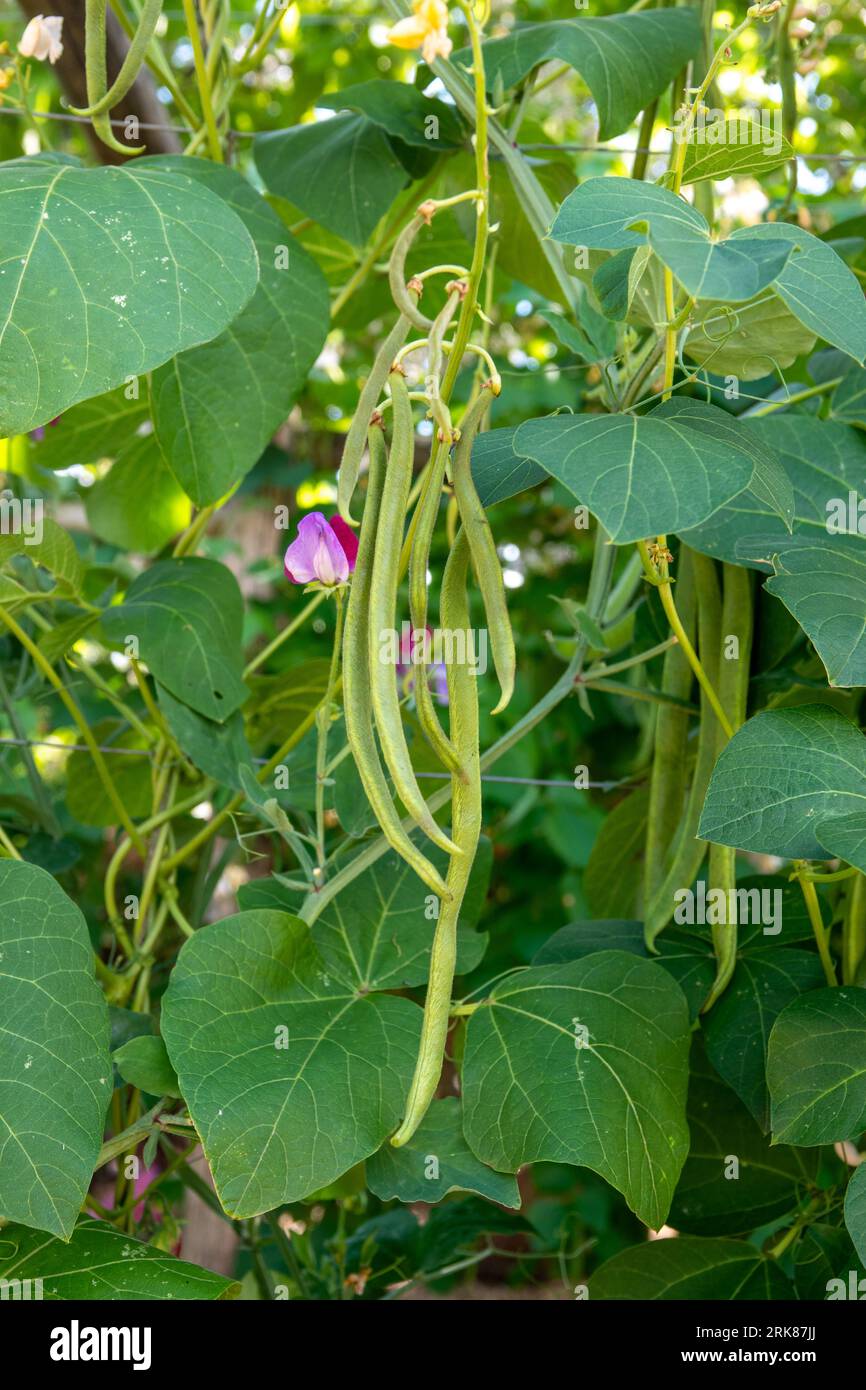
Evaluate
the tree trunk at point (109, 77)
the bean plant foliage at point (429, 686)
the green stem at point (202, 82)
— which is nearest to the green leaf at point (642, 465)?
the bean plant foliage at point (429, 686)

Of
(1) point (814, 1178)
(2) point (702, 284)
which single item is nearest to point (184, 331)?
(2) point (702, 284)

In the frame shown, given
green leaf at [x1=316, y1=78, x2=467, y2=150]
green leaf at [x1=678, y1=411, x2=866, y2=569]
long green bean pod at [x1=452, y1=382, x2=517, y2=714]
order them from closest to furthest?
long green bean pod at [x1=452, y1=382, x2=517, y2=714], green leaf at [x1=678, y1=411, x2=866, y2=569], green leaf at [x1=316, y1=78, x2=467, y2=150]

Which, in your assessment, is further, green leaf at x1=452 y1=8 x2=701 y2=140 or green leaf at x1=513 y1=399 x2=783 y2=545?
green leaf at x1=452 y1=8 x2=701 y2=140

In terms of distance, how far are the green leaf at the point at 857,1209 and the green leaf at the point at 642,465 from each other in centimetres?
41

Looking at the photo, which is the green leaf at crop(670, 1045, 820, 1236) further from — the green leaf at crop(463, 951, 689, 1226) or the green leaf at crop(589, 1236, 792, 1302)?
the green leaf at crop(463, 951, 689, 1226)

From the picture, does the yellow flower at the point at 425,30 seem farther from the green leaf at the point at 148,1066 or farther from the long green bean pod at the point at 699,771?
the green leaf at the point at 148,1066

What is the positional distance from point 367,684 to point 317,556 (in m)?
0.15

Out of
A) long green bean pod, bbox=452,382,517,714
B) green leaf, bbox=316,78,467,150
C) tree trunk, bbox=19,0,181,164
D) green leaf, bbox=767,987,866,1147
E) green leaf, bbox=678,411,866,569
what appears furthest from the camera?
tree trunk, bbox=19,0,181,164

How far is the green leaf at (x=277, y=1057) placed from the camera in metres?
0.68

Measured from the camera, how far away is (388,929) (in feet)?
2.89

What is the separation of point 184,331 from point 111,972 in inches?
20.7

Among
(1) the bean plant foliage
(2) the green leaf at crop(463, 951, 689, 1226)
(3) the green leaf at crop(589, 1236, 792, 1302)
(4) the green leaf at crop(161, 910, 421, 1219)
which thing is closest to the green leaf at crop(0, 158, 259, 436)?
(1) the bean plant foliage

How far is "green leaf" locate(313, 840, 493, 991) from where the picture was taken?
0.85 metres

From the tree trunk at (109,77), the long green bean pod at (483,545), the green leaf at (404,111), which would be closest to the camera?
the long green bean pod at (483,545)
